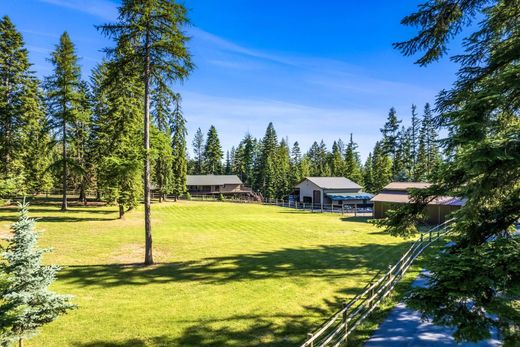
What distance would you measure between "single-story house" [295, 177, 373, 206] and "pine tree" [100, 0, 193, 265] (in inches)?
1539

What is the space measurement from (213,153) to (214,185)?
15.0 meters

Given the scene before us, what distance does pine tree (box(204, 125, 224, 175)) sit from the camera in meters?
81.4

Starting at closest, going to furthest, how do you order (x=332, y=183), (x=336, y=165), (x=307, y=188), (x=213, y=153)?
1. (x=332, y=183)
2. (x=307, y=188)
3. (x=336, y=165)
4. (x=213, y=153)

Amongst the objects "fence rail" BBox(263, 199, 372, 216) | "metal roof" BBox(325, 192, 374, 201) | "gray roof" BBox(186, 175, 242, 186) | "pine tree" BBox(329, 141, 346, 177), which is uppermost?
"pine tree" BBox(329, 141, 346, 177)

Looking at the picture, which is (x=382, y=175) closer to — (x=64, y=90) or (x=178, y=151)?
(x=178, y=151)

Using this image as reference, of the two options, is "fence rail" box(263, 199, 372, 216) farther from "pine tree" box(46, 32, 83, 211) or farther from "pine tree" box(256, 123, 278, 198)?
"pine tree" box(46, 32, 83, 211)

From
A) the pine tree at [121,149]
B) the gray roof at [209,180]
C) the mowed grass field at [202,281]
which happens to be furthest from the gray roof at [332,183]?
the pine tree at [121,149]

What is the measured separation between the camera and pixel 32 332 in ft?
24.5

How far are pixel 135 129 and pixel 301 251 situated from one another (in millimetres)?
22244

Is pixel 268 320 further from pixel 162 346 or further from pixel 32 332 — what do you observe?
pixel 32 332

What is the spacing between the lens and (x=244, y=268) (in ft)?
52.7

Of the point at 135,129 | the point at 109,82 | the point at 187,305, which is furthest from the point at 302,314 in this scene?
the point at 135,129

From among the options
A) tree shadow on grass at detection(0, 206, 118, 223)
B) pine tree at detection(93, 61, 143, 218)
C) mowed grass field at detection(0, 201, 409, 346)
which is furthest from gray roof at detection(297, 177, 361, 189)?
tree shadow on grass at detection(0, 206, 118, 223)

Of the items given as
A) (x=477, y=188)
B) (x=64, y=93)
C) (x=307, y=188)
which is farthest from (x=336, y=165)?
(x=477, y=188)
